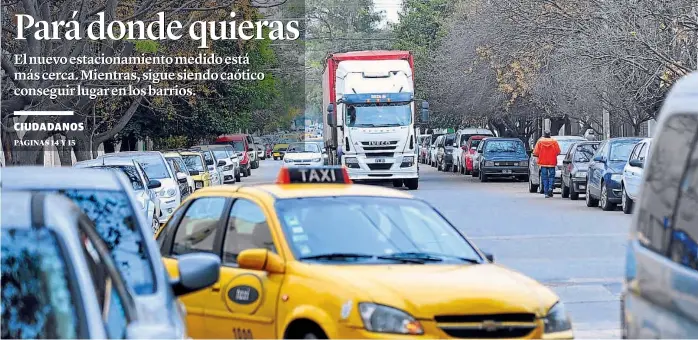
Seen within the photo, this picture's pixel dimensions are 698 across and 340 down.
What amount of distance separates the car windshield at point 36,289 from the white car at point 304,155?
51237 millimetres

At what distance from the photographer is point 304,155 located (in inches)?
2322

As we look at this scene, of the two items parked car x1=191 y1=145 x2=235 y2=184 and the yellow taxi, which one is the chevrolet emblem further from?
parked car x1=191 y1=145 x2=235 y2=184

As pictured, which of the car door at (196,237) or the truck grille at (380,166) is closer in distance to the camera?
the car door at (196,237)

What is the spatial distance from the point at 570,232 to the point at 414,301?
15705 mm

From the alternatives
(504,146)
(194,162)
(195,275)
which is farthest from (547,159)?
(195,275)

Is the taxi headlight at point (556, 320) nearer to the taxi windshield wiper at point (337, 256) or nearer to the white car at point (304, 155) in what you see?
the taxi windshield wiper at point (337, 256)

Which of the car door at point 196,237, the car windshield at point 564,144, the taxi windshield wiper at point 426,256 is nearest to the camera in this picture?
the taxi windshield wiper at point 426,256

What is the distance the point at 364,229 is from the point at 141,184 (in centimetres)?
1537

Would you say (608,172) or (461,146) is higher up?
(608,172)

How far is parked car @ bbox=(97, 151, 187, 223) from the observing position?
2625 cm

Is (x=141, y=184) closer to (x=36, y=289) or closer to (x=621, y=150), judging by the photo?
(x=621, y=150)

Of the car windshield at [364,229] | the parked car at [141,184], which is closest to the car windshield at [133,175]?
the parked car at [141,184]

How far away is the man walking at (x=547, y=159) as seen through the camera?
34.5 meters

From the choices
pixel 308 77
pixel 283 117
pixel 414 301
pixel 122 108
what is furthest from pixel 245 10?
pixel 308 77
